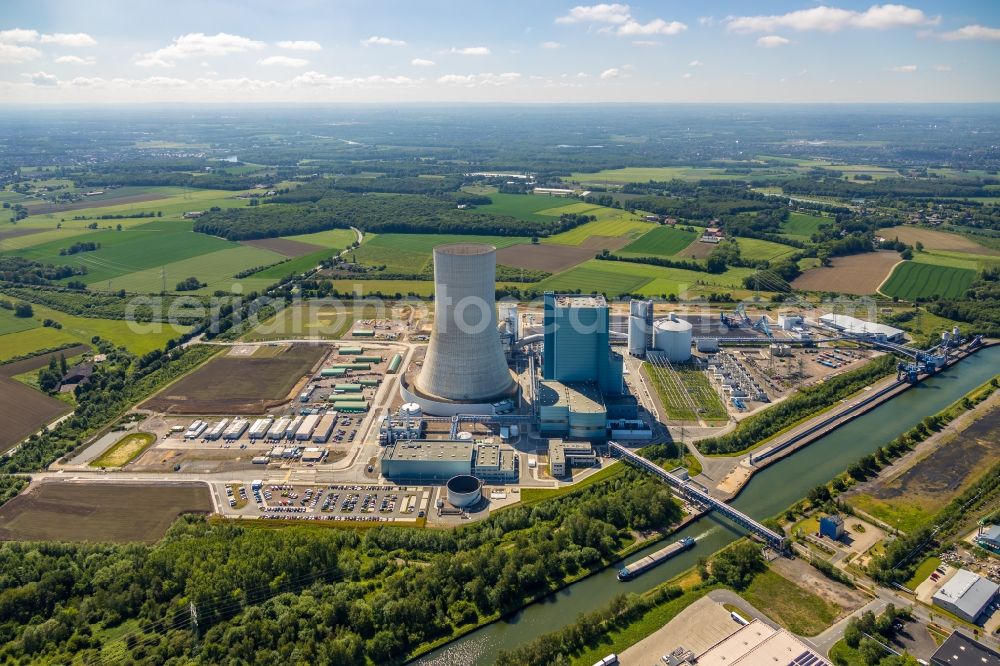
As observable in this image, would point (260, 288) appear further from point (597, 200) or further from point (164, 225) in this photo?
point (597, 200)

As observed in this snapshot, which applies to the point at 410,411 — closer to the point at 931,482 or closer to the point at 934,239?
the point at 931,482

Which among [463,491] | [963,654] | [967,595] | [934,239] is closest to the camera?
[963,654]

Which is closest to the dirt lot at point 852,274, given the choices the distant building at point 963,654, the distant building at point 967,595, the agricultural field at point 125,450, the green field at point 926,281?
the green field at point 926,281

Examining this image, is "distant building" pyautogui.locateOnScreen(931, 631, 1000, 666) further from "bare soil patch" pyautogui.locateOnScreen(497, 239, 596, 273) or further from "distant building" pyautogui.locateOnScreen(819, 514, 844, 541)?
"bare soil patch" pyautogui.locateOnScreen(497, 239, 596, 273)

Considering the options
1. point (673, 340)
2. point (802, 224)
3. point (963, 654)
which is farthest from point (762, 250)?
point (963, 654)

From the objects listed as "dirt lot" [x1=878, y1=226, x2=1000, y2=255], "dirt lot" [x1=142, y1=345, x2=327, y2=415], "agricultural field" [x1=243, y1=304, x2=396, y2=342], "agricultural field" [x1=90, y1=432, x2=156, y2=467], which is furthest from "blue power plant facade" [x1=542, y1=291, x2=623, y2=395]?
"dirt lot" [x1=878, y1=226, x2=1000, y2=255]

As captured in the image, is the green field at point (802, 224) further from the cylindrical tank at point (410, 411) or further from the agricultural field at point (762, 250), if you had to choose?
the cylindrical tank at point (410, 411)
